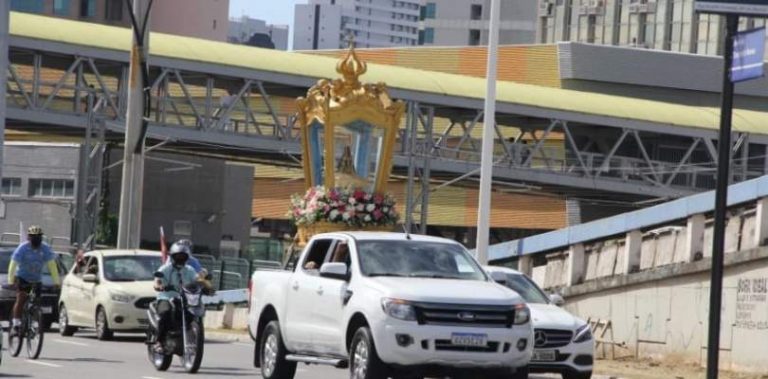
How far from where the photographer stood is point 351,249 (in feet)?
67.7

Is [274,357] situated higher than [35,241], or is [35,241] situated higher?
[35,241]

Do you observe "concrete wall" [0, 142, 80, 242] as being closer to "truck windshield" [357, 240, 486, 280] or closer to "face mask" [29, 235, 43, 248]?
"face mask" [29, 235, 43, 248]

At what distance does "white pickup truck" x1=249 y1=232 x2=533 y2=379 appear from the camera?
19.1 meters

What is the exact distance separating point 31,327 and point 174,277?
253cm

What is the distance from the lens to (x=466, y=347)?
62.7ft

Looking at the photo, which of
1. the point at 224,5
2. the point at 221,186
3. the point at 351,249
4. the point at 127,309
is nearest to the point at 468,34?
the point at 224,5

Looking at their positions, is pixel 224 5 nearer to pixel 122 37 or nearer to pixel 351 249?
pixel 122 37

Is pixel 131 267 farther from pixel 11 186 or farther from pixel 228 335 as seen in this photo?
pixel 11 186

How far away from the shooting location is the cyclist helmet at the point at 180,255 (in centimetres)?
2459

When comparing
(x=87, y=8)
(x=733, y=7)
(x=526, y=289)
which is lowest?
(x=526, y=289)

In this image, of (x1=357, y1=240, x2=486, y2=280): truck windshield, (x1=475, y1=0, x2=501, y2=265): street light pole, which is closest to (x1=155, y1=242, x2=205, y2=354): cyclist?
(x1=357, y1=240, x2=486, y2=280): truck windshield

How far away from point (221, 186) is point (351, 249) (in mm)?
59266

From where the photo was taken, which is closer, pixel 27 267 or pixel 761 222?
pixel 27 267

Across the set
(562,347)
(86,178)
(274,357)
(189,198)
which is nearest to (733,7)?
(274,357)
